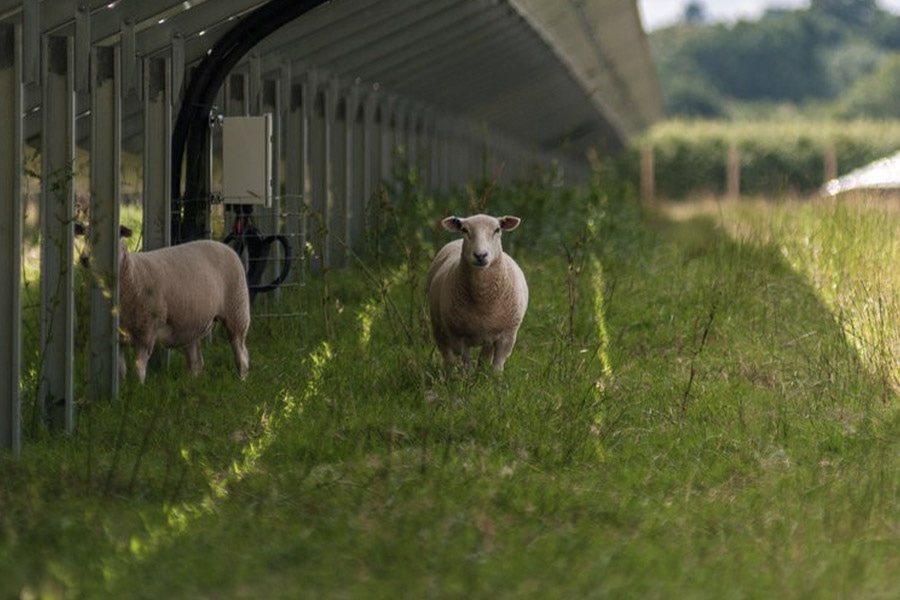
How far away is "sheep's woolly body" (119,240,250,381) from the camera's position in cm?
1027

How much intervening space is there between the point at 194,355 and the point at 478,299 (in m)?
1.77

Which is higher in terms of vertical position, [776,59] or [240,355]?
[776,59]

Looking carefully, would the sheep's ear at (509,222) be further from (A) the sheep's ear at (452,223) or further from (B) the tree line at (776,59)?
(B) the tree line at (776,59)

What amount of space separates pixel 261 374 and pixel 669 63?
419 feet

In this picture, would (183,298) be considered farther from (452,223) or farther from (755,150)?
(755,150)

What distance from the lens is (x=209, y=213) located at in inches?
517

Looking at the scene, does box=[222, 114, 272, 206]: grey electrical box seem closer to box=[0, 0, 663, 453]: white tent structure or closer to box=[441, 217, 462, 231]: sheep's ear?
box=[0, 0, 663, 453]: white tent structure

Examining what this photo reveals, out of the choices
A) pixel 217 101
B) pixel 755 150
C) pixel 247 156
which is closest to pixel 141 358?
pixel 247 156

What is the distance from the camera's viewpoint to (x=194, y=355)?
11.1m

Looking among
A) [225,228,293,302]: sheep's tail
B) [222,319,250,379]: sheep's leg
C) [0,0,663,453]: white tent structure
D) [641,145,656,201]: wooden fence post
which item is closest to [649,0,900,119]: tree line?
[641,145,656,201]: wooden fence post

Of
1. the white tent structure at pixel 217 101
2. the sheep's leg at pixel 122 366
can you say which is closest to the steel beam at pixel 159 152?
the white tent structure at pixel 217 101

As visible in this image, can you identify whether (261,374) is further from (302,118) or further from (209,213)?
(302,118)

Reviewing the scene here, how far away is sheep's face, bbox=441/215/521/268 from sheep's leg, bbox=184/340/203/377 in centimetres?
177

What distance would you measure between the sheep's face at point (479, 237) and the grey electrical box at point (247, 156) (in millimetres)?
2920
